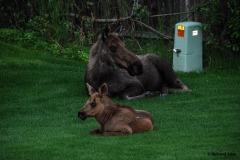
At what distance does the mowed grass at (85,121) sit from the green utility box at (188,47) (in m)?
0.26

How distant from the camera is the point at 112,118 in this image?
11727 mm

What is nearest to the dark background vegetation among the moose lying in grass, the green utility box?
the green utility box

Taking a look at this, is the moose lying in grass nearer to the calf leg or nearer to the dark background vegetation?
the calf leg

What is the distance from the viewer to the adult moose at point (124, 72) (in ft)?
49.3

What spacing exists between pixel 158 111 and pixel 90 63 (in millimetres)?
2542

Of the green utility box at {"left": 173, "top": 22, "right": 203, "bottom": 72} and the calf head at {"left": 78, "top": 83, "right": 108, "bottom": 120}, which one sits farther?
the green utility box at {"left": 173, "top": 22, "right": 203, "bottom": 72}

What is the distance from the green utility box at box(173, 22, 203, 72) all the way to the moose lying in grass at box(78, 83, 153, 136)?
614 centimetres

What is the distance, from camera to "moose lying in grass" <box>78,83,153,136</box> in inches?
458

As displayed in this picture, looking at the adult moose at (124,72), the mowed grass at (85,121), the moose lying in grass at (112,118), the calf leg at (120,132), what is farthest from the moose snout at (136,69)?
the calf leg at (120,132)

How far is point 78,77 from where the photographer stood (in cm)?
1744

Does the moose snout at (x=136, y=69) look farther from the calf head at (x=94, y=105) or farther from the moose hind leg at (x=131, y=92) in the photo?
the calf head at (x=94, y=105)

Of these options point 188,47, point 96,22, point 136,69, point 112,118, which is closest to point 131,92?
point 136,69

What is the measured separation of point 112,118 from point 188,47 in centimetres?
642

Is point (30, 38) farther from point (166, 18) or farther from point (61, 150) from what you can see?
point (61, 150)
